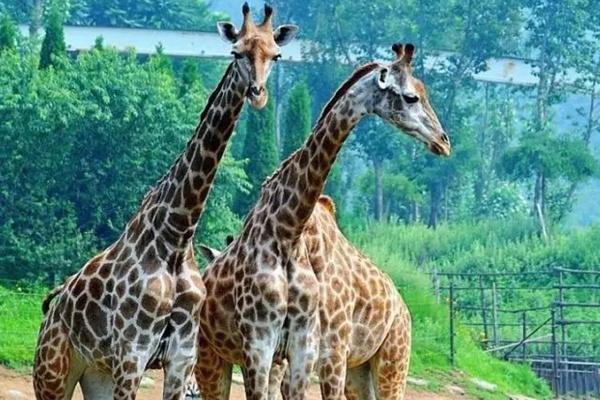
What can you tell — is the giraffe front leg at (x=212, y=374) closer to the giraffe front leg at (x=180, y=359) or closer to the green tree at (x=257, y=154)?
the giraffe front leg at (x=180, y=359)

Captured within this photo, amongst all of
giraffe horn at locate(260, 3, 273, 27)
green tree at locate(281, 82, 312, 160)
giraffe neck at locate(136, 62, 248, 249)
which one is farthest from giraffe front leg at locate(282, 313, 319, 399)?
green tree at locate(281, 82, 312, 160)

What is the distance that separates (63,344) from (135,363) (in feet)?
2.05

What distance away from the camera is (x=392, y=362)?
38.2 feet

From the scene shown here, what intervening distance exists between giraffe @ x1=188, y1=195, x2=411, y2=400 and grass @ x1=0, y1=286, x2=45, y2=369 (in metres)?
6.03

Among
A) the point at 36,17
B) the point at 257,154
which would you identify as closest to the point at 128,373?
the point at 257,154

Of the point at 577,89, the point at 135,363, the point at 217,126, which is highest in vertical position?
the point at 577,89

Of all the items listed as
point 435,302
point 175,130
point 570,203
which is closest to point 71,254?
point 175,130

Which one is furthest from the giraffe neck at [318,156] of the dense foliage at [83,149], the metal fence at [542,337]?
the dense foliage at [83,149]

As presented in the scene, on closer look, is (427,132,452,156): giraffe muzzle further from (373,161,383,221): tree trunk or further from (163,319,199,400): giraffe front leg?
(373,161,383,221): tree trunk

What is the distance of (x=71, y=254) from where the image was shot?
2605 cm

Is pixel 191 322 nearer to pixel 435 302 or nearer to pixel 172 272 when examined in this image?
pixel 172 272

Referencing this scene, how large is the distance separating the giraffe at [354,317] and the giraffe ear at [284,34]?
1.21m

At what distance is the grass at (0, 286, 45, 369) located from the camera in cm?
1766

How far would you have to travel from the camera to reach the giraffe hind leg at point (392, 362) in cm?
1162
